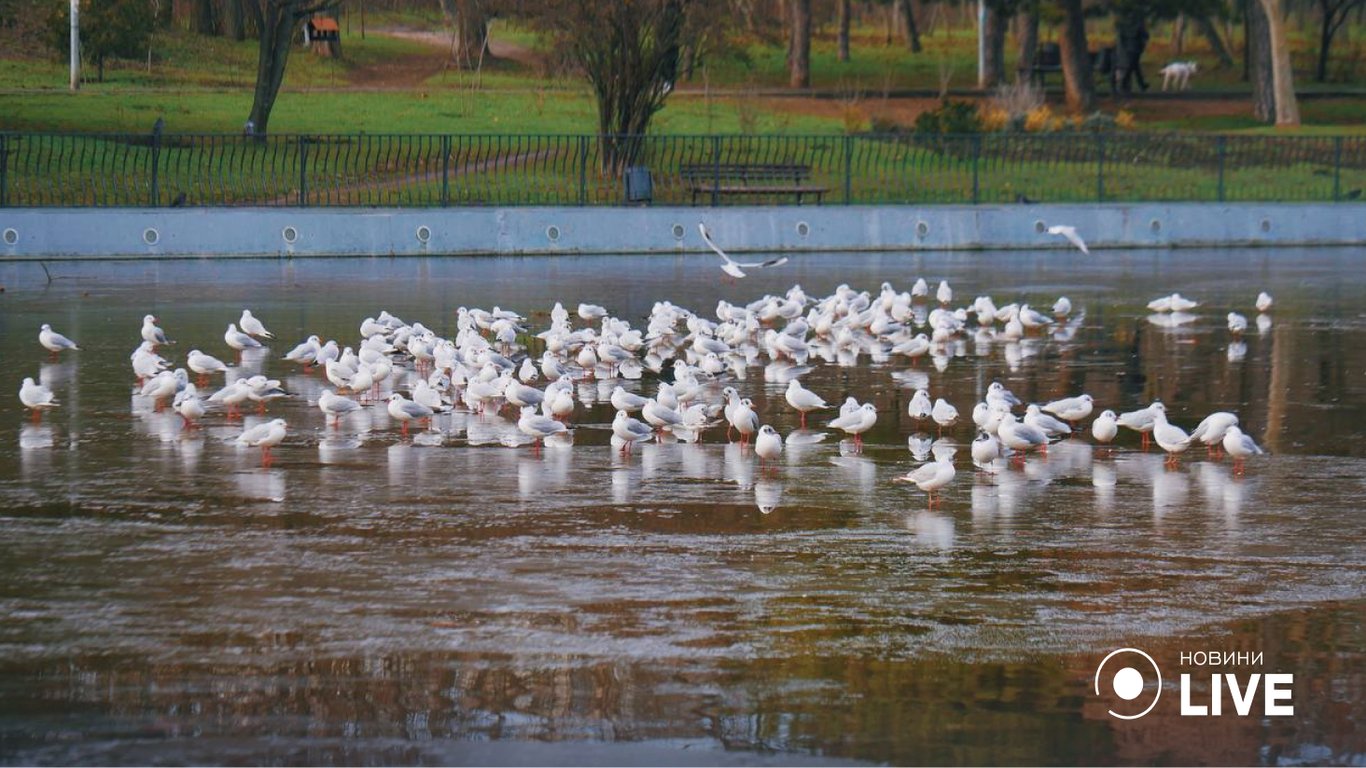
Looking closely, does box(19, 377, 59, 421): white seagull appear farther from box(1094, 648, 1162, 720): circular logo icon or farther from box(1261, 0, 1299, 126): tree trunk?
box(1261, 0, 1299, 126): tree trunk

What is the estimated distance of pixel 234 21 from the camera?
202 ft

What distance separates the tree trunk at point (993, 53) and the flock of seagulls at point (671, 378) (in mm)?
37466

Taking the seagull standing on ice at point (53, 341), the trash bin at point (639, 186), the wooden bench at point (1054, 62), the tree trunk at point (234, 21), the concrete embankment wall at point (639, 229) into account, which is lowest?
the seagull standing on ice at point (53, 341)

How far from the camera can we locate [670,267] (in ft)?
92.4

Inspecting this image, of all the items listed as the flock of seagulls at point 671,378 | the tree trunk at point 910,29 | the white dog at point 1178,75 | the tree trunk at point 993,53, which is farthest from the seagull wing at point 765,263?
the tree trunk at point 910,29

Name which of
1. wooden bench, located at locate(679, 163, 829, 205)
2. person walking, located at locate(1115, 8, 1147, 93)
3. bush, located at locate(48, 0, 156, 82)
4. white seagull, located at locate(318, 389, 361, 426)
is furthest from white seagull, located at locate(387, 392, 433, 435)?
person walking, located at locate(1115, 8, 1147, 93)

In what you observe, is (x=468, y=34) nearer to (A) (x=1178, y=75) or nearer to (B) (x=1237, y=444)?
(A) (x=1178, y=75)

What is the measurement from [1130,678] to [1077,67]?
47.0 meters

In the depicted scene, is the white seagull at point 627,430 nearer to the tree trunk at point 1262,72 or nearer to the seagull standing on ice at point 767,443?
the seagull standing on ice at point 767,443

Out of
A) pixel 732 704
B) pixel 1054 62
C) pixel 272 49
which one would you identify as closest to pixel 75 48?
pixel 272 49

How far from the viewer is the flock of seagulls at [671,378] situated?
1206 centimetres

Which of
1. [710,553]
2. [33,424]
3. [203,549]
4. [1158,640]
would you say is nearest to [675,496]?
[710,553]

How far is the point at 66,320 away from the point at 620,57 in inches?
694

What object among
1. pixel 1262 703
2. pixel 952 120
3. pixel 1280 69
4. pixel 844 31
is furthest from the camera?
pixel 844 31
